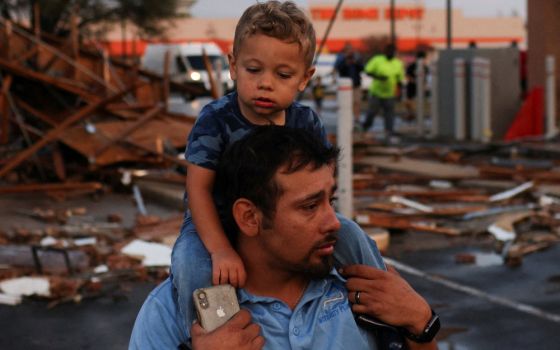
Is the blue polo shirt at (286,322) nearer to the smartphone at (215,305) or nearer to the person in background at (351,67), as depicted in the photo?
the smartphone at (215,305)

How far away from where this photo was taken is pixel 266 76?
3691 millimetres

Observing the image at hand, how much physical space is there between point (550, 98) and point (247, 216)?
62.8 ft

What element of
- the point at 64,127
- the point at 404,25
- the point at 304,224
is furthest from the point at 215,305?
the point at 404,25

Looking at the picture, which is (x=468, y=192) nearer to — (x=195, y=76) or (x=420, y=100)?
(x=420, y=100)

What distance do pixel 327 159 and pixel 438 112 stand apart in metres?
21.8

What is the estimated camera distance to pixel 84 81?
59.5 ft

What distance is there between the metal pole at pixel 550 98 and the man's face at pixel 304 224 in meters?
18.7

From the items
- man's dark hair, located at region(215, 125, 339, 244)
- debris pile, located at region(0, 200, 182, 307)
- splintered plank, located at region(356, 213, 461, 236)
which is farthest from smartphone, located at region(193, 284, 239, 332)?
splintered plank, located at region(356, 213, 461, 236)

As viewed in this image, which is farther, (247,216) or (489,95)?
(489,95)

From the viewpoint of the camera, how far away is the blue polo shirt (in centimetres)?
300

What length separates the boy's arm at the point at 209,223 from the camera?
10.1 feet

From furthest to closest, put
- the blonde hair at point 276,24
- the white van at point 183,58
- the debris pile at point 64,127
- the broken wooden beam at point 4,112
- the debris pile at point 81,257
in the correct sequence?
the white van at point 183,58, the broken wooden beam at point 4,112, the debris pile at point 64,127, the debris pile at point 81,257, the blonde hair at point 276,24

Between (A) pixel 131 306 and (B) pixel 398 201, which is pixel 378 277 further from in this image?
(B) pixel 398 201

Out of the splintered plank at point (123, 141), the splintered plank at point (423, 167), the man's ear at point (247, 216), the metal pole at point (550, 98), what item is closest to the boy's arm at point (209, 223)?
the man's ear at point (247, 216)
